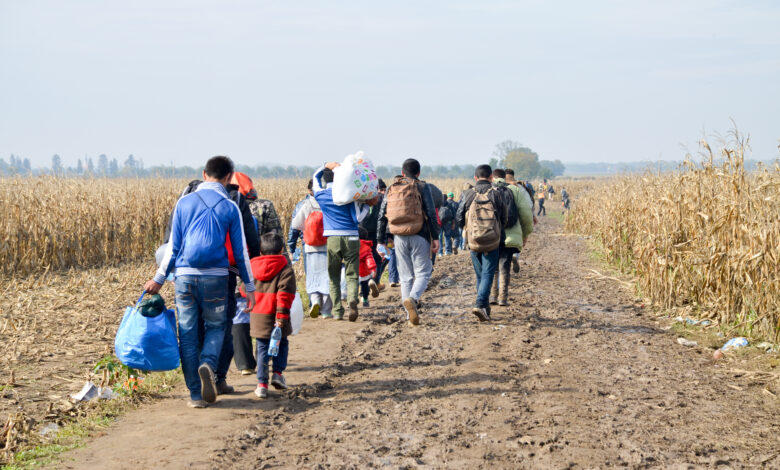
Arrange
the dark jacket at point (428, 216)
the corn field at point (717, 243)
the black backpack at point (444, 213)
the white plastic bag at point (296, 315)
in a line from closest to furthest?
the white plastic bag at point (296, 315)
the corn field at point (717, 243)
the dark jacket at point (428, 216)
the black backpack at point (444, 213)

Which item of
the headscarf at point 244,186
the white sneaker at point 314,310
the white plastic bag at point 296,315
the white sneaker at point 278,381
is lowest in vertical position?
the white sneaker at point 278,381

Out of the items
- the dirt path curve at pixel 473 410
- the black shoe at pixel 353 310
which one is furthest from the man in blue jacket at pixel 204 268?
the black shoe at pixel 353 310

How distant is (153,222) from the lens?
60.2ft

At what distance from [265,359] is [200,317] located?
0.78 meters

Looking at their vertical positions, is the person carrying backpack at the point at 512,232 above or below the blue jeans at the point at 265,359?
above

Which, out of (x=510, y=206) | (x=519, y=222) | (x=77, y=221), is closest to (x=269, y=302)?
(x=510, y=206)

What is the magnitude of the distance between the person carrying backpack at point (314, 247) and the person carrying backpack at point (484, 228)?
6.50 feet

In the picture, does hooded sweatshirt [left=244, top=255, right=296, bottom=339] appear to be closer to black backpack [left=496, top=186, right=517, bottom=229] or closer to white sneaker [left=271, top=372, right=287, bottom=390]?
white sneaker [left=271, top=372, right=287, bottom=390]

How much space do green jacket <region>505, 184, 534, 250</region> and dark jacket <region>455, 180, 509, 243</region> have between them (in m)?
0.28

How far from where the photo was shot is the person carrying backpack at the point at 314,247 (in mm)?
9898

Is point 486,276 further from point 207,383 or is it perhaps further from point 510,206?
point 207,383

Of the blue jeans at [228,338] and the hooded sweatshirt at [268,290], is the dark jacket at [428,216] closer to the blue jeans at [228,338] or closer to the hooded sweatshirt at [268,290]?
the hooded sweatshirt at [268,290]

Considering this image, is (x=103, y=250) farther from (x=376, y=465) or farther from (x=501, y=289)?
(x=376, y=465)

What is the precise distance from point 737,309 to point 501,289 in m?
3.31
